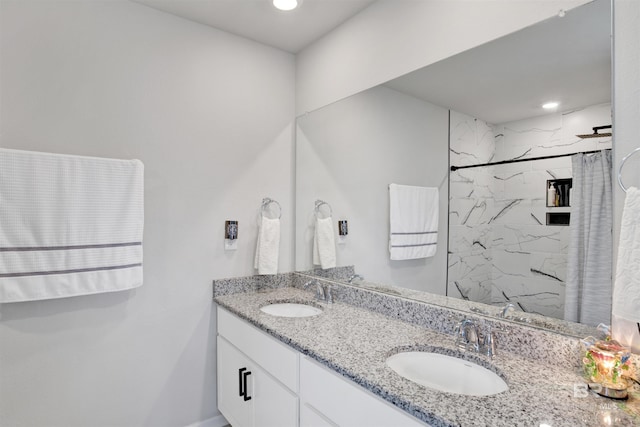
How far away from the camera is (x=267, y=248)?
2248 mm

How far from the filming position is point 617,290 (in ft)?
3.34

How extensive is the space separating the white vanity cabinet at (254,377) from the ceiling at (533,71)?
131 centimetres

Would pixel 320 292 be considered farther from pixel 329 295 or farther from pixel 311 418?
pixel 311 418

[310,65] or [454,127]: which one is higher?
[310,65]

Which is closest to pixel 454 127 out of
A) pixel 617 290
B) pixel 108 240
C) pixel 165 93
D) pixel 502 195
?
pixel 502 195

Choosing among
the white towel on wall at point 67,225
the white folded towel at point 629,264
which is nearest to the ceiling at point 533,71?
the white folded towel at point 629,264

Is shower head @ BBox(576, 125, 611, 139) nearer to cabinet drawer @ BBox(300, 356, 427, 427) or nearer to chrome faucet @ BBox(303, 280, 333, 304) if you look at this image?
cabinet drawer @ BBox(300, 356, 427, 427)

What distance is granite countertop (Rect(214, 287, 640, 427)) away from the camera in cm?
89

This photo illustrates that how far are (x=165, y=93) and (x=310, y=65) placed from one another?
0.94m

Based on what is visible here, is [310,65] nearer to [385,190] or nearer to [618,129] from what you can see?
[385,190]

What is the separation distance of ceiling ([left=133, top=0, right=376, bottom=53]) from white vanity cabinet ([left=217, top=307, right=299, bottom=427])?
1.69 metres

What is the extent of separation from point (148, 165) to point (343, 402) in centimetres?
153

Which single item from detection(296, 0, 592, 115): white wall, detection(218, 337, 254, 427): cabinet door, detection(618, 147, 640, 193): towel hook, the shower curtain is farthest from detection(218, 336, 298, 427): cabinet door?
detection(296, 0, 592, 115): white wall

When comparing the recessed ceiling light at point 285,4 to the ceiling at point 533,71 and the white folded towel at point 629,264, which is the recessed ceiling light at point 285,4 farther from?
the white folded towel at point 629,264
